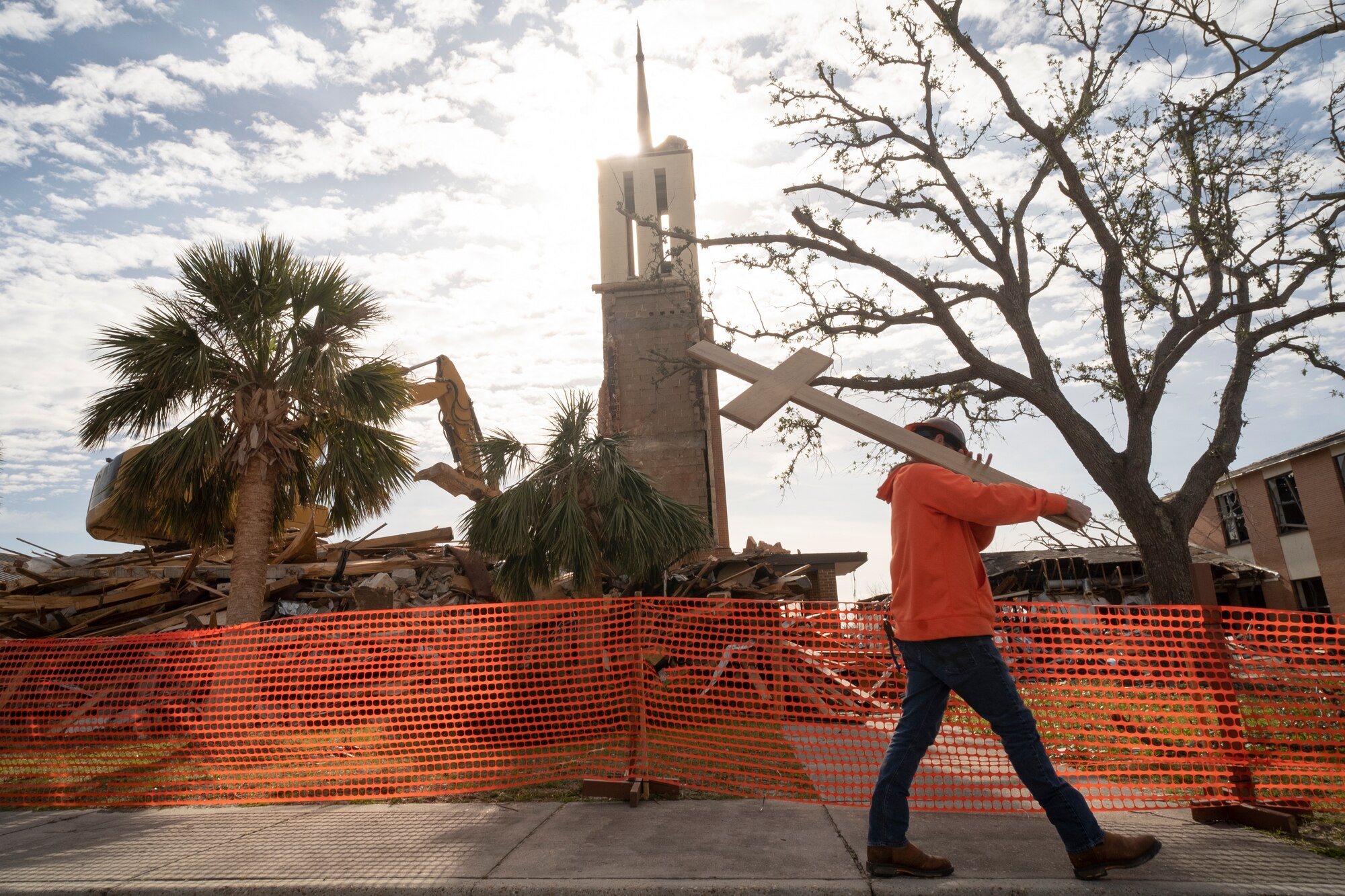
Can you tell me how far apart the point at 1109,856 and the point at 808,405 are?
7.52 ft

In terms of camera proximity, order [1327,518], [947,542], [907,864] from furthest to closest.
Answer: [1327,518] < [947,542] < [907,864]

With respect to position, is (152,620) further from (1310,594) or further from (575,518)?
(1310,594)

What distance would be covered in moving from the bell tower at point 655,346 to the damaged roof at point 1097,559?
25.5 ft

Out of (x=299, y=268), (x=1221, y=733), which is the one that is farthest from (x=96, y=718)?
(x=1221, y=733)

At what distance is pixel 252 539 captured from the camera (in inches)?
370

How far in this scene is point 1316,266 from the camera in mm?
9992

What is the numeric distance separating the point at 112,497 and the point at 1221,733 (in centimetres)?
1103

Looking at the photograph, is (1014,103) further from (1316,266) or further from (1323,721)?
(1323,721)

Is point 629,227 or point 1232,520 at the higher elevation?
point 629,227

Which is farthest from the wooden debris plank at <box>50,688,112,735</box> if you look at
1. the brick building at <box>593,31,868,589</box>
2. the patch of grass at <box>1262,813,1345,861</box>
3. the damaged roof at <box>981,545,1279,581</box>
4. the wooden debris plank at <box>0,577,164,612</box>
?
the damaged roof at <box>981,545,1279,581</box>

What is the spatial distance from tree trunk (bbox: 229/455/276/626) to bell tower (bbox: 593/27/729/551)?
1352 centimetres

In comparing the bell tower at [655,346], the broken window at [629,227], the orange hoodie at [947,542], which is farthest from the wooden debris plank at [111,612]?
the broken window at [629,227]

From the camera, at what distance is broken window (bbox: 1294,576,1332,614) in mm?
23980

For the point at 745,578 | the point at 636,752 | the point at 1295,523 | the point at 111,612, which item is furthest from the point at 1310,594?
the point at 111,612
